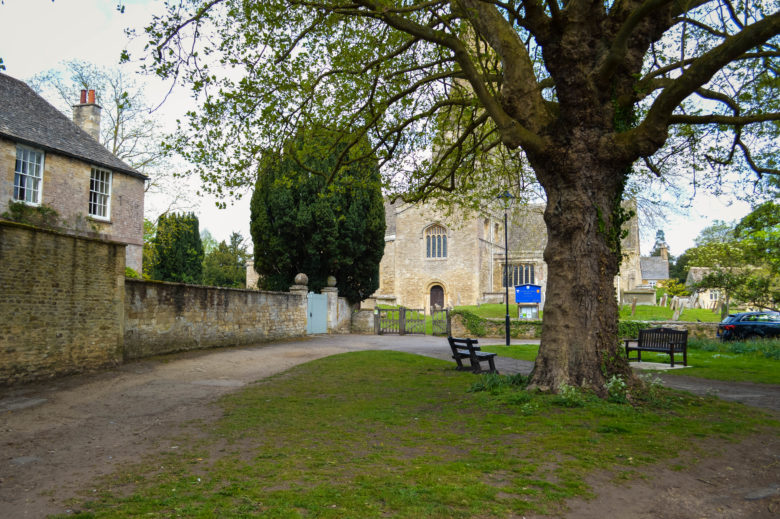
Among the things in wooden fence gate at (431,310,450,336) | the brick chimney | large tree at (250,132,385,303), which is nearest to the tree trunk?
large tree at (250,132,385,303)

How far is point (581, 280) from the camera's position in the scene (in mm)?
7688

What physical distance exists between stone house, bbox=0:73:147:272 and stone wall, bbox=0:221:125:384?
9977 mm

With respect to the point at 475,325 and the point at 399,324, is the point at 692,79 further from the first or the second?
the point at 399,324

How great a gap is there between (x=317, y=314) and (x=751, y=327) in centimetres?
1767

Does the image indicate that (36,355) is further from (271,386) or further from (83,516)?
(83,516)

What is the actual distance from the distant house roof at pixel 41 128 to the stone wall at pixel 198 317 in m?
9.16

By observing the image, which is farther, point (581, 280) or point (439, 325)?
point (439, 325)

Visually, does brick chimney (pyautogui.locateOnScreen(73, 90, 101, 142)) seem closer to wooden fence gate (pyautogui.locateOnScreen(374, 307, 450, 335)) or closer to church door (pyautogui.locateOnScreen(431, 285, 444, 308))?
wooden fence gate (pyautogui.locateOnScreen(374, 307, 450, 335))

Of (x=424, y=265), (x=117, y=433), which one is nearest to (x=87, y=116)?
(x=117, y=433)

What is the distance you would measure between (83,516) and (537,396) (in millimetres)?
5721

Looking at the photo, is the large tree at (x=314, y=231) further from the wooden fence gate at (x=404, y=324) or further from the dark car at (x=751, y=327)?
the dark car at (x=751, y=327)

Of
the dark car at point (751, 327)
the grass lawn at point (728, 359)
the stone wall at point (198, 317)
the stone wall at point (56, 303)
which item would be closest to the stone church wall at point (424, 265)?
the dark car at point (751, 327)

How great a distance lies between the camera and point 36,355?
364 inches

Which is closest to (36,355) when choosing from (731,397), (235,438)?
(235,438)
